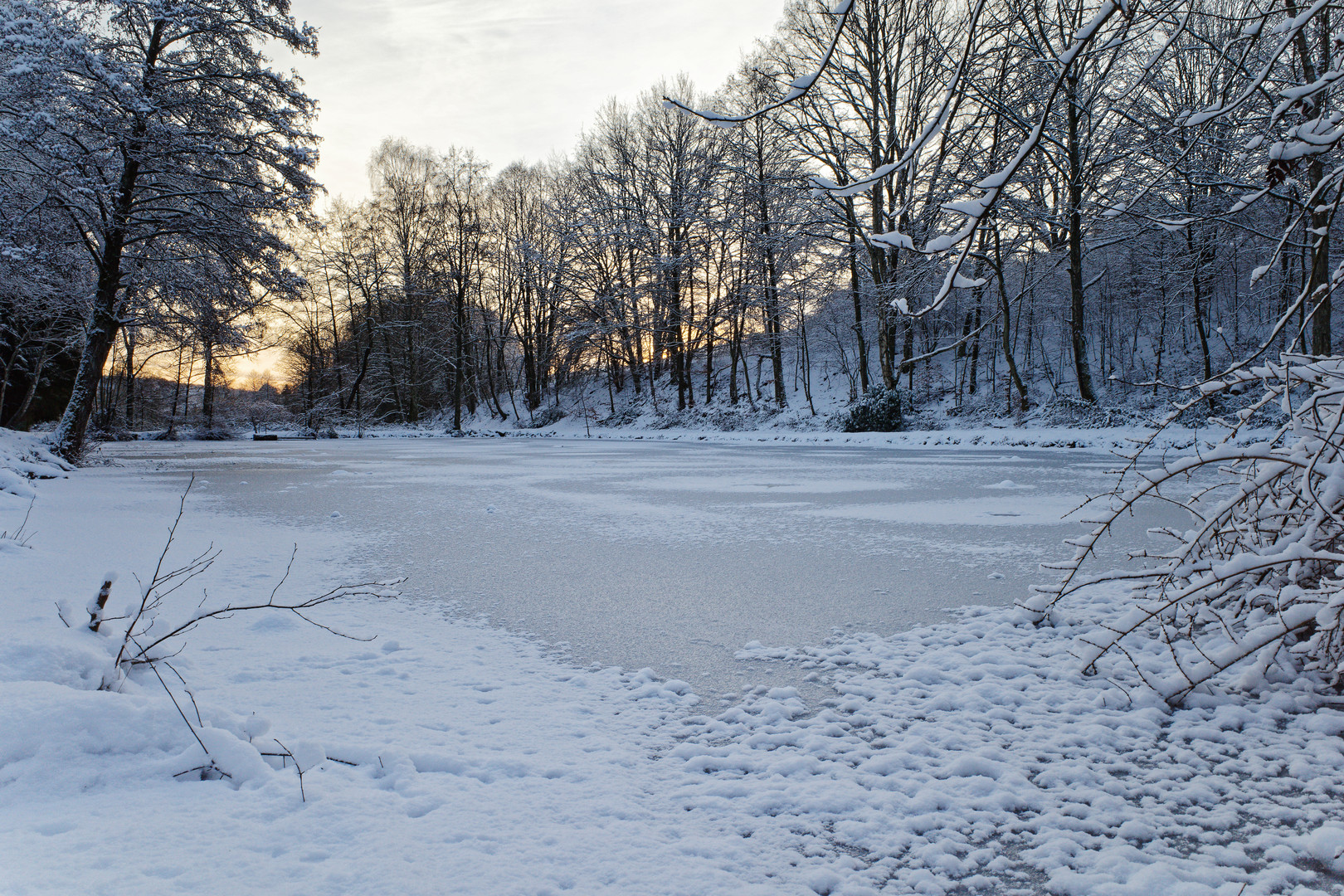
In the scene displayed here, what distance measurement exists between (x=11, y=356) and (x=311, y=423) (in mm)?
17594

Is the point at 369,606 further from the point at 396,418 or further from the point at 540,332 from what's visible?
the point at 396,418

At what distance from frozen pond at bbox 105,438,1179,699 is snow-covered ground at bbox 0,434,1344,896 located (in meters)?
0.43

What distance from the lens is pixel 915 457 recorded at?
43.0ft

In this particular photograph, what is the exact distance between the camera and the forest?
7.57 ft

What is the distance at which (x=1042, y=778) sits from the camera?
1.75 metres

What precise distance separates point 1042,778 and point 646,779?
3.29 ft

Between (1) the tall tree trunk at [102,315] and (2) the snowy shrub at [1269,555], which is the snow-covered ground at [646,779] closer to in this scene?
(2) the snowy shrub at [1269,555]

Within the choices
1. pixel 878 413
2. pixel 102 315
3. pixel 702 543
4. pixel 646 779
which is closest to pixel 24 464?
pixel 102 315

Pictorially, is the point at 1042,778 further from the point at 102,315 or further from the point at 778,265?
the point at 778,265

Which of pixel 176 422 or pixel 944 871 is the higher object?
pixel 176 422

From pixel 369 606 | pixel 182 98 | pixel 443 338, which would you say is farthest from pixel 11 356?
pixel 443 338

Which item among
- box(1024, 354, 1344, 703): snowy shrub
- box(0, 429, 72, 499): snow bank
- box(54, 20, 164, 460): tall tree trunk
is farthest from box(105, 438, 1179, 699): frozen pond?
→ box(54, 20, 164, 460): tall tree trunk

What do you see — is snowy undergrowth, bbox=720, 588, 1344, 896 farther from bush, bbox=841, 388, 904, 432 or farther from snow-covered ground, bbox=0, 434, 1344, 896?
bush, bbox=841, 388, 904, 432

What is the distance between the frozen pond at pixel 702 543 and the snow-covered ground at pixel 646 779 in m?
0.43
